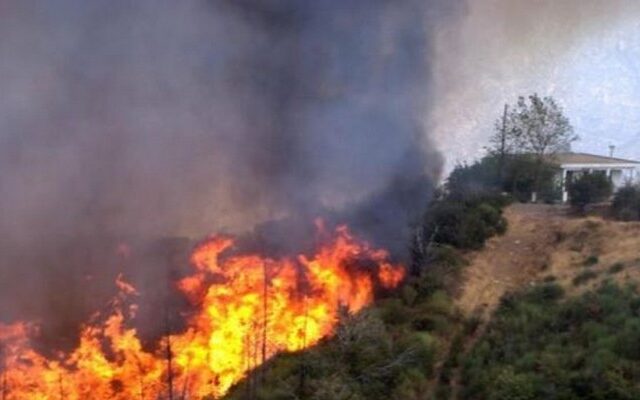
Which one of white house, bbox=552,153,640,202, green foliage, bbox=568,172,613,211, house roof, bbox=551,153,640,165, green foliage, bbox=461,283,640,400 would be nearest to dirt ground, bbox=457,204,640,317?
green foliage, bbox=568,172,613,211

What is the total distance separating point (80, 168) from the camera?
1833 cm

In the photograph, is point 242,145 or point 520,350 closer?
point 520,350

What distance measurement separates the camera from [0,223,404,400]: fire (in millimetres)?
13539

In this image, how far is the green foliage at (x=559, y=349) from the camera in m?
11.5

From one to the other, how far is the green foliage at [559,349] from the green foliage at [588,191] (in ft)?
18.3

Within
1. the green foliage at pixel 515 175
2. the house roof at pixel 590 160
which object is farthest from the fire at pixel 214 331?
the house roof at pixel 590 160

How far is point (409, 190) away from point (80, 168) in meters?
7.87

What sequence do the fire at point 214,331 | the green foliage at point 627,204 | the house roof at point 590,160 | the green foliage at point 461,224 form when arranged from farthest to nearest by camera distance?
1. the house roof at point 590,160
2. the green foliage at point 627,204
3. the green foliage at point 461,224
4. the fire at point 214,331

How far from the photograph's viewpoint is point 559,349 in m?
12.9

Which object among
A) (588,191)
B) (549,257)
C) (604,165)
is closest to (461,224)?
(549,257)

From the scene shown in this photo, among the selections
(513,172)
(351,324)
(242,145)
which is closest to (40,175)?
(242,145)

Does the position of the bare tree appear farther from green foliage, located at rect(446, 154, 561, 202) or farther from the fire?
the fire

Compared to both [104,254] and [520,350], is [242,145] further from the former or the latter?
[520,350]

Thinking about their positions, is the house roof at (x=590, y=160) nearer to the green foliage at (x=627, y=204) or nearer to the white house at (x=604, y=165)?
the white house at (x=604, y=165)
